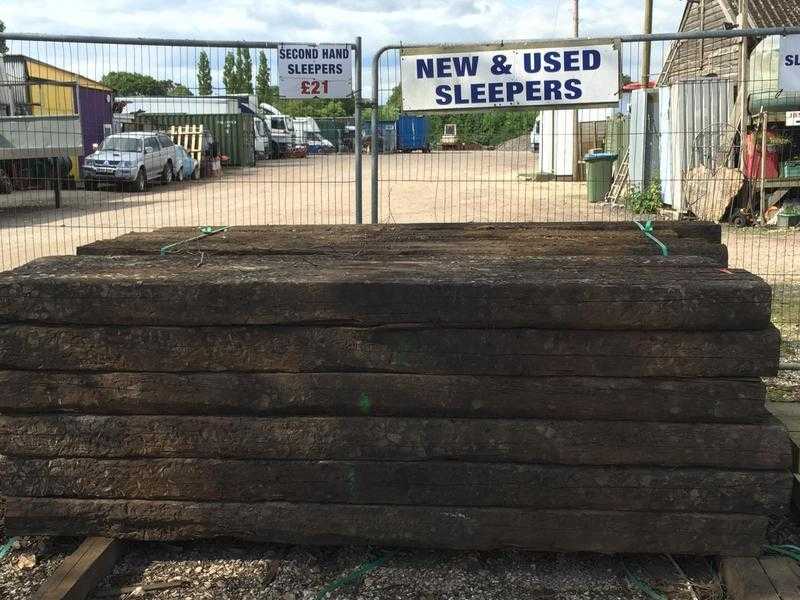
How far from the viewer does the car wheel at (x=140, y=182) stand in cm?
2238

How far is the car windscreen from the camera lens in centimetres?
2227

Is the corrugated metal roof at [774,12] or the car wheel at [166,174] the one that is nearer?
the corrugated metal roof at [774,12]

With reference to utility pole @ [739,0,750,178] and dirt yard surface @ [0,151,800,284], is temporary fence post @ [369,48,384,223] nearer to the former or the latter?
dirt yard surface @ [0,151,800,284]

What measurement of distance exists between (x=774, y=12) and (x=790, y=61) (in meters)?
13.3

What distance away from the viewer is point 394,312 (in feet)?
9.69

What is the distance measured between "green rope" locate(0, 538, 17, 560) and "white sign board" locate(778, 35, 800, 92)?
6009 millimetres

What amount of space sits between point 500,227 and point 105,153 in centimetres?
1980

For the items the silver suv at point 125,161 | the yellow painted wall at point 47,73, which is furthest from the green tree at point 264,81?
the yellow painted wall at point 47,73

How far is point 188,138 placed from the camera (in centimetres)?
2781

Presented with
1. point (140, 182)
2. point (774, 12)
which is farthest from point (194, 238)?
point (140, 182)

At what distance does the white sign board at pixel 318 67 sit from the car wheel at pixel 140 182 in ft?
56.8

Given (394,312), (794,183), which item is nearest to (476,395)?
(394,312)

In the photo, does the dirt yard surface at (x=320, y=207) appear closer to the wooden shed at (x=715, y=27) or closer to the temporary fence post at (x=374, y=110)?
the temporary fence post at (x=374, y=110)

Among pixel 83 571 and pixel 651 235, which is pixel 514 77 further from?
pixel 83 571
